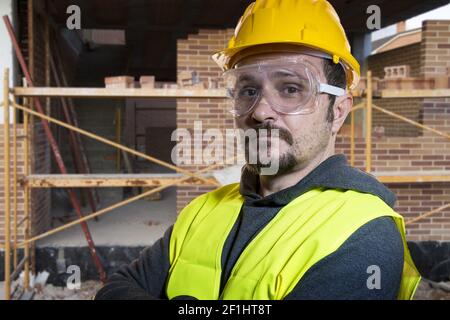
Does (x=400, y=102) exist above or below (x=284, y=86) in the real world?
above

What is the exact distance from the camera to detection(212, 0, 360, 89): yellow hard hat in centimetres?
170

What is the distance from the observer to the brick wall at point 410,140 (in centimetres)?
691

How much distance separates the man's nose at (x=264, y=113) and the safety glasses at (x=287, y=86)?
0.05 ft

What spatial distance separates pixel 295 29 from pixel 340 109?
1.12ft

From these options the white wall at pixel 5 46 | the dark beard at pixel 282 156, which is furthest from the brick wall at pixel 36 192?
the dark beard at pixel 282 156

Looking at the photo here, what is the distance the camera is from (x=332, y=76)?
1760mm

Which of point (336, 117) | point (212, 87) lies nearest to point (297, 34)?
point (336, 117)

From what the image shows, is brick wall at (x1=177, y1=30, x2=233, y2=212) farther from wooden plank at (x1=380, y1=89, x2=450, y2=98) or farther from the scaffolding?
wooden plank at (x1=380, y1=89, x2=450, y2=98)

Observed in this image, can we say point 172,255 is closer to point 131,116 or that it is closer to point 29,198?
point 29,198

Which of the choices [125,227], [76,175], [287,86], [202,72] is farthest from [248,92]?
[125,227]

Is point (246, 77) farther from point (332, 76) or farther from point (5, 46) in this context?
point (5, 46)

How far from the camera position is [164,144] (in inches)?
677

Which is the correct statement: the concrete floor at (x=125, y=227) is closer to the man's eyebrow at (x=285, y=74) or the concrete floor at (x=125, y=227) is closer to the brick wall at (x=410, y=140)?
the brick wall at (x=410, y=140)
